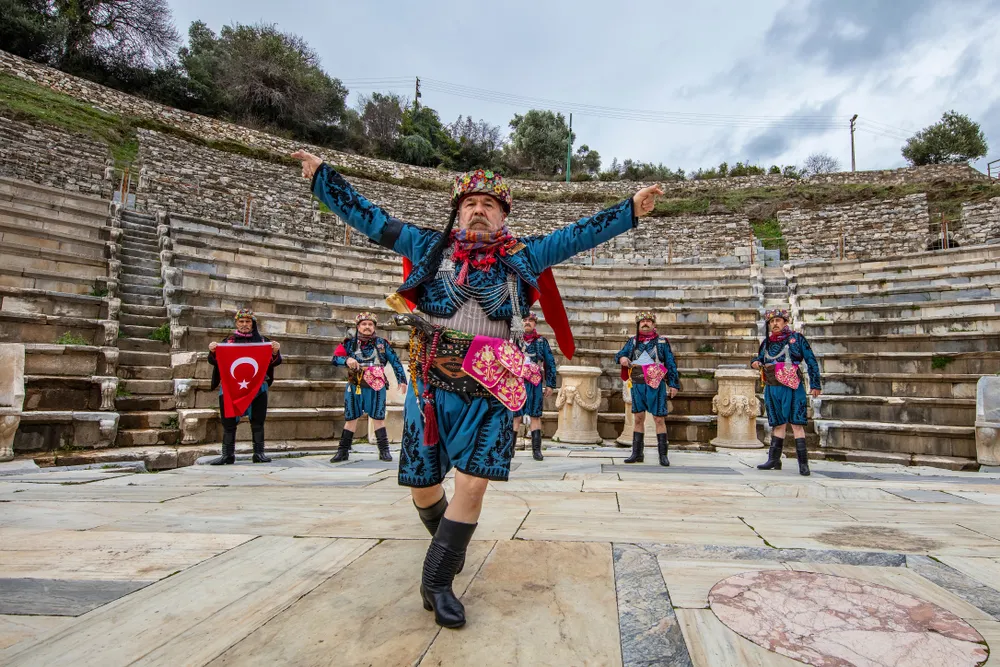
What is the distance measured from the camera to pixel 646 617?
65.4 inches

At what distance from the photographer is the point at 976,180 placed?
1988 centimetres

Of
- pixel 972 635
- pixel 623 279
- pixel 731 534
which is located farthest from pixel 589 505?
pixel 623 279

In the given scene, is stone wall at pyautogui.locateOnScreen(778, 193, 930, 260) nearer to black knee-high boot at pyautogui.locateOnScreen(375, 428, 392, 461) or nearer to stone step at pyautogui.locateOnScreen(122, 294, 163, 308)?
black knee-high boot at pyautogui.locateOnScreen(375, 428, 392, 461)

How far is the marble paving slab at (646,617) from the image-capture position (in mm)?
1412

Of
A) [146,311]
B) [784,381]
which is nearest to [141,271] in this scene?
[146,311]

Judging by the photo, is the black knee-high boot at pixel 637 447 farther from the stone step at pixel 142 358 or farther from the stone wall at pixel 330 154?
the stone wall at pixel 330 154

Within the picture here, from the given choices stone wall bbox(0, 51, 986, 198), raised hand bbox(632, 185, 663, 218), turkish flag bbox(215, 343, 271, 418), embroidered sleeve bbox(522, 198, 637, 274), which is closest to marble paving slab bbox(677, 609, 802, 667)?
embroidered sleeve bbox(522, 198, 637, 274)

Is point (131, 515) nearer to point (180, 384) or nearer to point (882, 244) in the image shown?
point (180, 384)

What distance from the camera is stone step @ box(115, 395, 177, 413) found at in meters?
6.10

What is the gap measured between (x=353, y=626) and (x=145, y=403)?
605cm

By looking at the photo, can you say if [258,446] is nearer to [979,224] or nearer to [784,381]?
[784,381]

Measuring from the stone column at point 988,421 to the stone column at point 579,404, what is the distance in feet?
14.6

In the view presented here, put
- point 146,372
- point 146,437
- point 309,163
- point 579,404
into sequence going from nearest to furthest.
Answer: point 309,163
point 146,437
point 146,372
point 579,404

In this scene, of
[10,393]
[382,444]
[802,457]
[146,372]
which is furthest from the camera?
[146,372]
